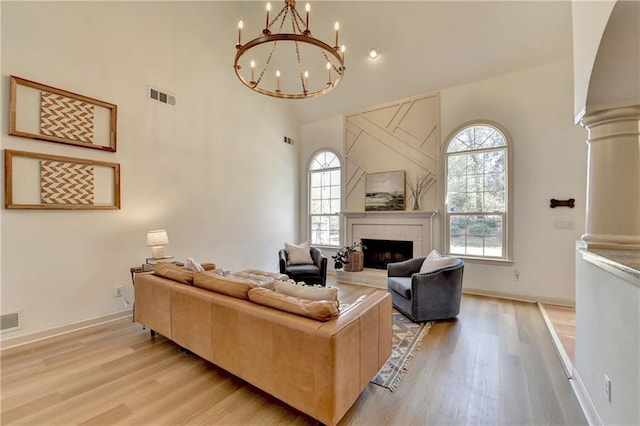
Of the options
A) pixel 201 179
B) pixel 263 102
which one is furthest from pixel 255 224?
pixel 263 102

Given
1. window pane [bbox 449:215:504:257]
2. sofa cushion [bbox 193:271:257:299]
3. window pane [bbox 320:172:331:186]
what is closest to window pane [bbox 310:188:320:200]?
window pane [bbox 320:172:331:186]

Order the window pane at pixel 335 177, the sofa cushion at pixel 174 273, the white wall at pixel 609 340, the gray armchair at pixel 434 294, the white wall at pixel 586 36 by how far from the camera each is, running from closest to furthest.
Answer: the white wall at pixel 609 340 < the white wall at pixel 586 36 < the sofa cushion at pixel 174 273 < the gray armchair at pixel 434 294 < the window pane at pixel 335 177

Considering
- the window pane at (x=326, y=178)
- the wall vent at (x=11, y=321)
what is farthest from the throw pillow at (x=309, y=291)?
the window pane at (x=326, y=178)

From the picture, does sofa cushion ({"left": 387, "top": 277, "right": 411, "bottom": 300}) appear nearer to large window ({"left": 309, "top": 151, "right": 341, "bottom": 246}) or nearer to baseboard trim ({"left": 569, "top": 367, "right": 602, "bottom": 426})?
baseboard trim ({"left": 569, "top": 367, "right": 602, "bottom": 426})

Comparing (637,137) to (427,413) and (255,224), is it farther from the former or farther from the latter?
(255,224)

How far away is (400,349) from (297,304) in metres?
1.52

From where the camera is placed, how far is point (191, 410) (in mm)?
1913

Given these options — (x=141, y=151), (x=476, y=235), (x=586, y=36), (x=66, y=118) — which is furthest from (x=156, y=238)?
(x=476, y=235)

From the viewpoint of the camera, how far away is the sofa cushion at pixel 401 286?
354cm

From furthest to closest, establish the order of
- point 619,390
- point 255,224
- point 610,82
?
point 255,224, point 610,82, point 619,390

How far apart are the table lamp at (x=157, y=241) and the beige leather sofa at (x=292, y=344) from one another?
1.29 metres

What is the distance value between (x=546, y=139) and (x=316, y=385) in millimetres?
4797

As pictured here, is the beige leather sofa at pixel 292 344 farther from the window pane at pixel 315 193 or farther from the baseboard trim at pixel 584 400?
the window pane at pixel 315 193

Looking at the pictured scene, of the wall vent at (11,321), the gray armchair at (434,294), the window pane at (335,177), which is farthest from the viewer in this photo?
the window pane at (335,177)
